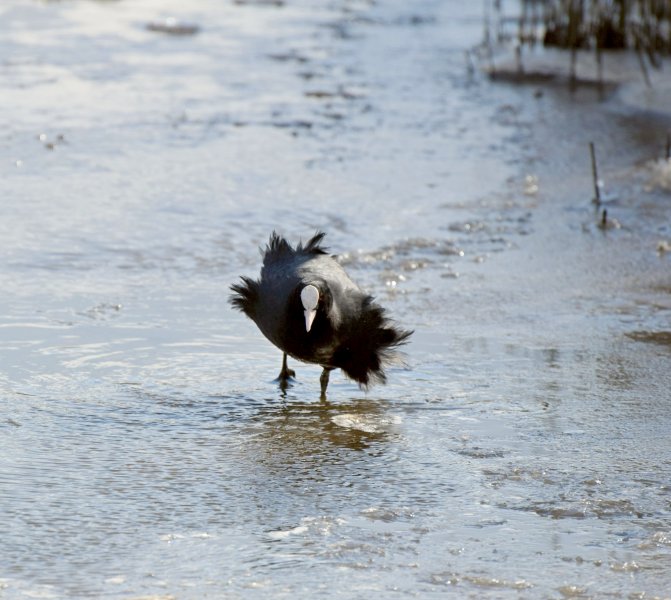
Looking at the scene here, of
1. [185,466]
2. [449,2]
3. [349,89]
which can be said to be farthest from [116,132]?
[449,2]

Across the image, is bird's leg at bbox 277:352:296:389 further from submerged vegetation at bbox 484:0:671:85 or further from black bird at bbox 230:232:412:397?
submerged vegetation at bbox 484:0:671:85

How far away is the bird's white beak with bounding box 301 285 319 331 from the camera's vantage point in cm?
492

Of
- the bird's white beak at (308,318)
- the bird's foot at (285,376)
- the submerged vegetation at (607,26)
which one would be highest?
the bird's white beak at (308,318)

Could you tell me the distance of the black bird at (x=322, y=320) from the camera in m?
5.05

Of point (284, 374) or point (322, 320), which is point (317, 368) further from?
point (322, 320)

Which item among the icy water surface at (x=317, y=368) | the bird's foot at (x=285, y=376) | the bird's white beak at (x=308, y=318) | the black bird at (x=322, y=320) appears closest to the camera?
the icy water surface at (x=317, y=368)

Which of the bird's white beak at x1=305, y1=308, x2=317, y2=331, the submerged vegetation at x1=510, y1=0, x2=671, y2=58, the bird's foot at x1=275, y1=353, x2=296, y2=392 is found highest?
the bird's white beak at x1=305, y1=308, x2=317, y2=331

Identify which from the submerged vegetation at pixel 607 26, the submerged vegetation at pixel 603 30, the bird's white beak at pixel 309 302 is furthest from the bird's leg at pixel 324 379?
the submerged vegetation at pixel 607 26

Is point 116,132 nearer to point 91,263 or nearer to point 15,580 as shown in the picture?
point 91,263

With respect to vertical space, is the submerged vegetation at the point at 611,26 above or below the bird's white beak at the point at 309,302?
below

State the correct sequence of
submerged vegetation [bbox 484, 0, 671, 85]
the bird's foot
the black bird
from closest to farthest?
the black bird < the bird's foot < submerged vegetation [bbox 484, 0, 671, 85]

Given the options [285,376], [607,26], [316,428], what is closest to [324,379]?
[285,376]

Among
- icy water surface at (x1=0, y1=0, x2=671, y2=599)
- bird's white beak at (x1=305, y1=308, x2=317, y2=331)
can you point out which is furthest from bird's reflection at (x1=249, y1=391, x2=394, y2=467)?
bird's white beak at (x1=305, y1=308, x2=317, y2=331)

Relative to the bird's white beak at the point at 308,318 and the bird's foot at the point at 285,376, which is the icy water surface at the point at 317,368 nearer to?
the bird's foot at the point at 285,376
